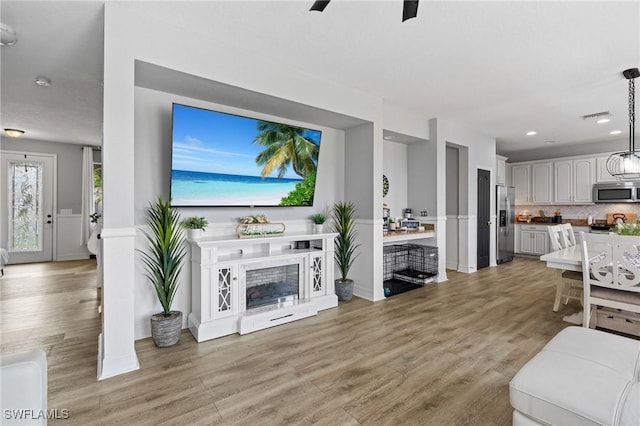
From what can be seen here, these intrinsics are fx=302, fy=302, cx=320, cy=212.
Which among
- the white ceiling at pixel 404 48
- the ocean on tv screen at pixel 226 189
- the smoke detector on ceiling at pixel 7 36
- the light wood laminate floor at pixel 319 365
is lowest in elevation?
the light wood laminate floor at pixel 319 365

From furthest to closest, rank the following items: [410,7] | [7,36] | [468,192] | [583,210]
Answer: [583,210]
[468,192]
[7,36]
[410,7]

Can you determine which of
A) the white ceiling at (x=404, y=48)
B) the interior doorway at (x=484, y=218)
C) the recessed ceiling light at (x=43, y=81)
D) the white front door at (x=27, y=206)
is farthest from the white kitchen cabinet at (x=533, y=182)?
the white front door at (x=27, y=206)

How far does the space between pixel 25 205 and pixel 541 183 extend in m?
11.6

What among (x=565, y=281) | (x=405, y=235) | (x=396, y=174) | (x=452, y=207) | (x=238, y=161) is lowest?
(x=565, y=281)

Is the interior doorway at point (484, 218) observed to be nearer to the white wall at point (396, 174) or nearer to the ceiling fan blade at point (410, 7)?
the white wall at point (396, 174)

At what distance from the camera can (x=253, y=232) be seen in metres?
3.25

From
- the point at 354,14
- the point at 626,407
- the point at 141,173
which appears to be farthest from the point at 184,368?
the point at 354,14

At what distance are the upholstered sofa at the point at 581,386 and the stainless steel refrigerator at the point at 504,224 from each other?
528 centimetres

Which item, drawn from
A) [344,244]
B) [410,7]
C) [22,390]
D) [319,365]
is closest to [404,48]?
[410,7]

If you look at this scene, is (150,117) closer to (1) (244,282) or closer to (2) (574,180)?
(1) (244,282)

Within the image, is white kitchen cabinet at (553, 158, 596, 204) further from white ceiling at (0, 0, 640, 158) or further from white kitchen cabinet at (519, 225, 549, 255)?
white ceiling at (0, 0, 640, 158)

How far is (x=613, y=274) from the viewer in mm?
2615

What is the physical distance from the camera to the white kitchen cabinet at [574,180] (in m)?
6.62

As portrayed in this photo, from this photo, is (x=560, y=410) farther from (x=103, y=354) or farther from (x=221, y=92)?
(x=221, y=92)
